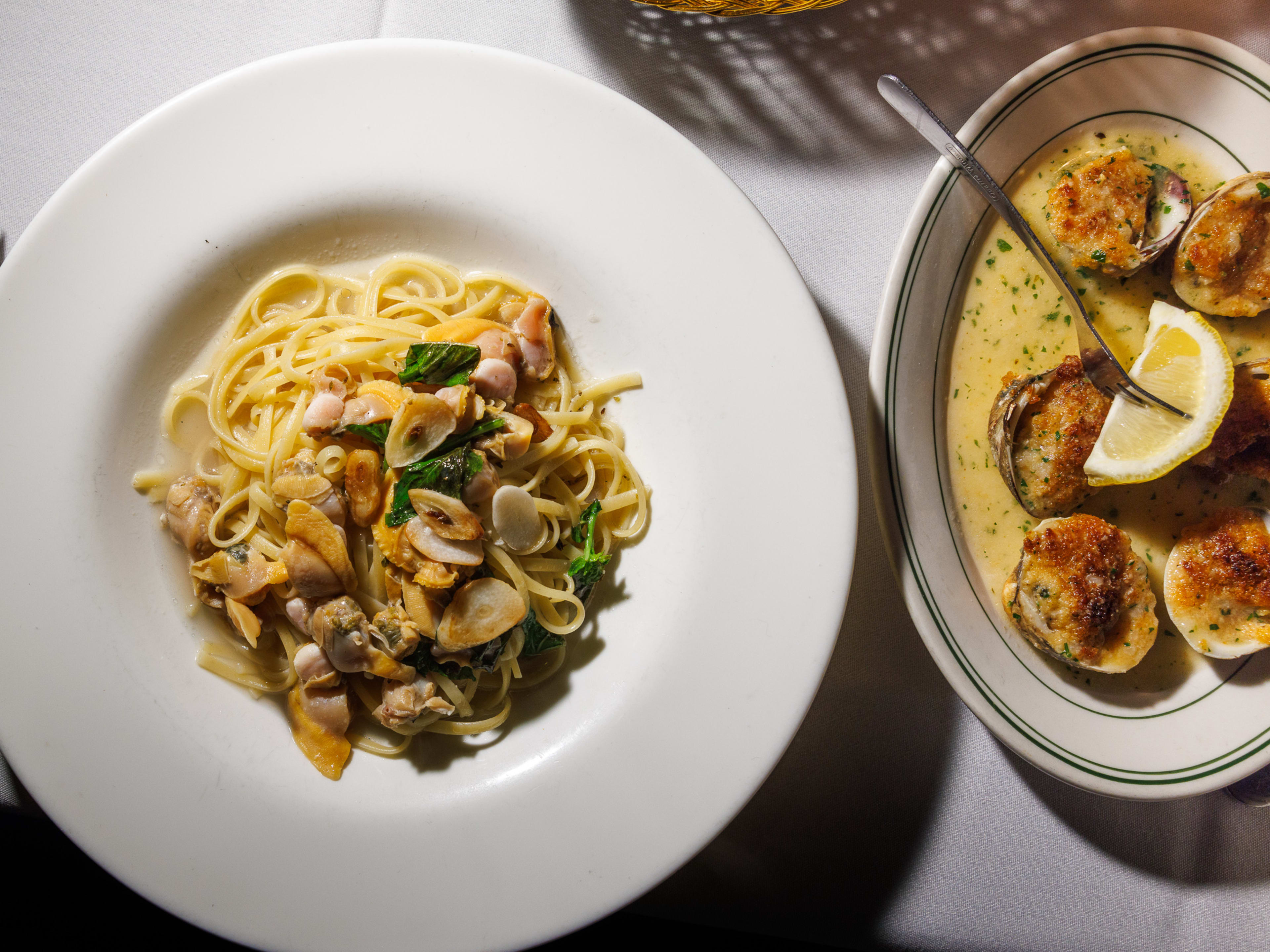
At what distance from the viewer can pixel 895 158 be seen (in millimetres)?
2400

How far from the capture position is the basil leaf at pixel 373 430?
199 cm

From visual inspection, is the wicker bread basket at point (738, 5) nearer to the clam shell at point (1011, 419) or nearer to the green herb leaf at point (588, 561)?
the clam shell at point (1011, 419)

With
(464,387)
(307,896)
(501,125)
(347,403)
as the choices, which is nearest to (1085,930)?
(307,896)

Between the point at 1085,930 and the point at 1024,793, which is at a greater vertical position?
the point at 1024,793

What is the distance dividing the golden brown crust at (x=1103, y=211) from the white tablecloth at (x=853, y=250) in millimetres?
407

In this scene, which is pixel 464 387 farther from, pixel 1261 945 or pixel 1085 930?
pixel 1261 945

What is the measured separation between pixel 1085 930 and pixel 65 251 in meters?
3.40

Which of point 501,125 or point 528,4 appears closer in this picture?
point 501,125

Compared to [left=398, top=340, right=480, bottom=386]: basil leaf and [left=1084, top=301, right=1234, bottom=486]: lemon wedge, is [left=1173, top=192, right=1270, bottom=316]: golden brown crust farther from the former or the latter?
[left=398, top=340, right=480, bottom=386]: basil leaf

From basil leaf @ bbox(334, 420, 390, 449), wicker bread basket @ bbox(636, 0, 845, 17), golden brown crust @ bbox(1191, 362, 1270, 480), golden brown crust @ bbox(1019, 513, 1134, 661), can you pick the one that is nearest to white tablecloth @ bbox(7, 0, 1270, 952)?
wicker bread basket @ bbox(636, 0, 845, 17)

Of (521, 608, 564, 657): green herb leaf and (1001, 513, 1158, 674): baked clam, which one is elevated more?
(521, 608, 564, 657): green herb leaf

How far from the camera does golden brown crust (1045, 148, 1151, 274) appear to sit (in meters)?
2.21

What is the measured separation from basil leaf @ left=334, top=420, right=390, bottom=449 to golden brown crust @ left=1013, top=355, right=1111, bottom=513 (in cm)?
180

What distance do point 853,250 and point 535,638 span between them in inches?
60.2
